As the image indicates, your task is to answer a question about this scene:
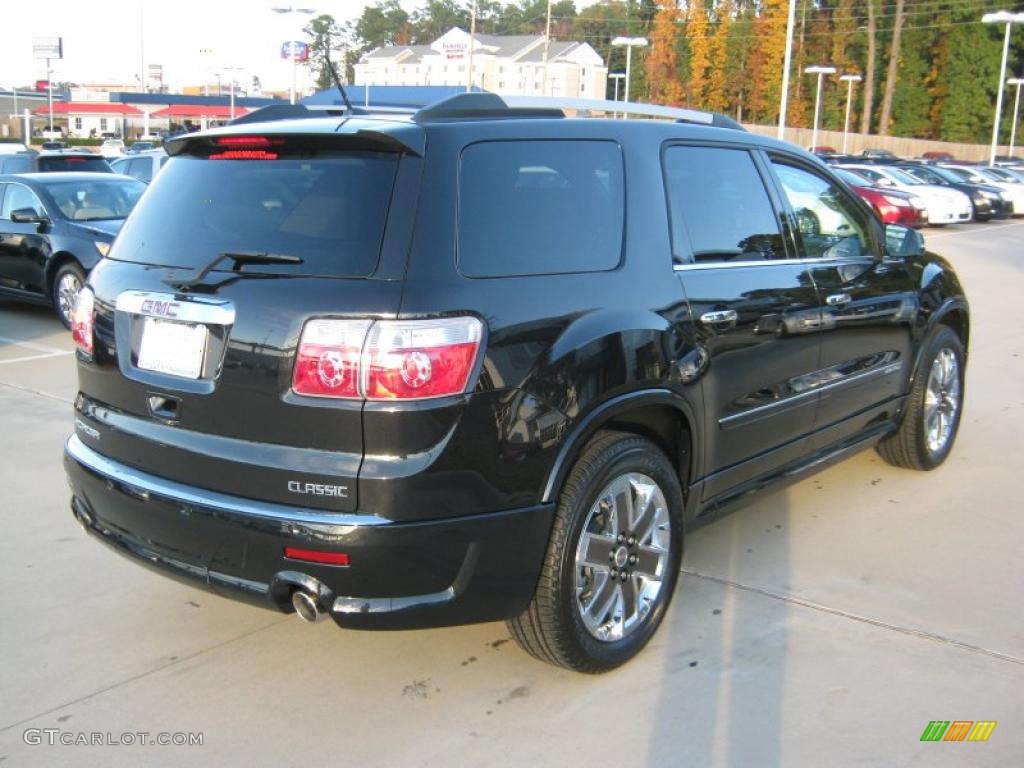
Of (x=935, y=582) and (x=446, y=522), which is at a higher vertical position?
(x=446, y=522)

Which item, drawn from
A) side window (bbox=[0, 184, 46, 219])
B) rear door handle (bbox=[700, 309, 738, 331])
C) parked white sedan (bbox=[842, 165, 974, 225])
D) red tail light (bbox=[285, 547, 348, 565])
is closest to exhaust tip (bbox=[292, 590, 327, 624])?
red tail light (bbox=[285, 547, 348, 565])

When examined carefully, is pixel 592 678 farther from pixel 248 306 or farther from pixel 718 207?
pixel 718 207

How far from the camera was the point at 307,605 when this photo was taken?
3.04m

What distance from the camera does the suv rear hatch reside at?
2971mm

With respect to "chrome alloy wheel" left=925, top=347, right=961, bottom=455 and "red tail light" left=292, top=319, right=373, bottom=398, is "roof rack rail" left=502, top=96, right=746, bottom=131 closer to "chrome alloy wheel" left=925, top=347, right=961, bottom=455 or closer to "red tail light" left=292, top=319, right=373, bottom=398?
"red tail light" left=292, top=319, right=373, bottom=398

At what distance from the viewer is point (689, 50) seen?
92.2 m

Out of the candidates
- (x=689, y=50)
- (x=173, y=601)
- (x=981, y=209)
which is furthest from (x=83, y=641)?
(x=689, y=50)

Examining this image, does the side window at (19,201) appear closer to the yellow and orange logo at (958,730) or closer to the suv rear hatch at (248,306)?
the suv rear hatch at (248,306)

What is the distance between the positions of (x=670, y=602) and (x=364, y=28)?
469ft

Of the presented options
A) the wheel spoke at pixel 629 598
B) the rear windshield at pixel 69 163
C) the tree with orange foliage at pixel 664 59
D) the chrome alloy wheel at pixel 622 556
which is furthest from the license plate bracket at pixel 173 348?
the tree with orange foliage at pixel 664 59

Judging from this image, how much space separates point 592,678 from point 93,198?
9.45 metres

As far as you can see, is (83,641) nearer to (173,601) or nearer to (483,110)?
(173,601)

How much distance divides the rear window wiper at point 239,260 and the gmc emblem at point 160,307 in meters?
0.06

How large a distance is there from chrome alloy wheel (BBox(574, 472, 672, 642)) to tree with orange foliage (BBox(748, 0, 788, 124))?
82.0m
